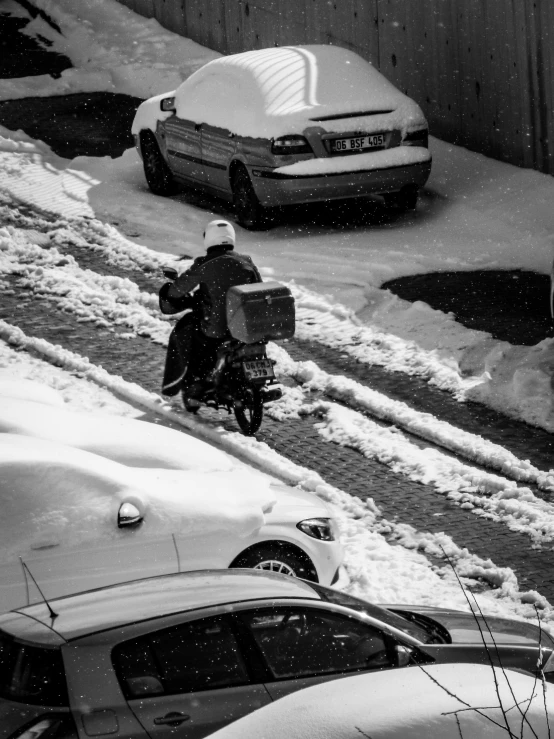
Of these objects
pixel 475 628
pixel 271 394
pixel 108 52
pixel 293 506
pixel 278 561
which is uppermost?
pixel 475 628

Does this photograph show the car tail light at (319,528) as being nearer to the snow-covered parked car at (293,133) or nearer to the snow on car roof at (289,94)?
the snow-covered parked car at (293,133)

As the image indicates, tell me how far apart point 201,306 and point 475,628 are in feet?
15.1

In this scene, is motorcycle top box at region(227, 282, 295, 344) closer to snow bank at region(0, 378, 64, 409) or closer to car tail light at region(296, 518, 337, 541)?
snow bank at region(0, 378, 64, 409)

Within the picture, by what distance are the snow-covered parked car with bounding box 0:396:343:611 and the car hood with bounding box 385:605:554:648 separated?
0.93 m

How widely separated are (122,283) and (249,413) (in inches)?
140

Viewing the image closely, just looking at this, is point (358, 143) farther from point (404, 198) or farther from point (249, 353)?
point (249, 353)

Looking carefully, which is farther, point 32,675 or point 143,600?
point 143,600

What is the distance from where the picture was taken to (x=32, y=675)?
4.54m

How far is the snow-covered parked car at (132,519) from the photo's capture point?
619 centimetres

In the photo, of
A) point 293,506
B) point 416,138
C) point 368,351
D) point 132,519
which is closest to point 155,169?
point 416,138

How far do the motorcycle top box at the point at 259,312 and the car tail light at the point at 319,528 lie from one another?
102 inches

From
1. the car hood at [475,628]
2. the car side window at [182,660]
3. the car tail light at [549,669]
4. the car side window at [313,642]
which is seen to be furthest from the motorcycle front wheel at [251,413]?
the car side window at [182,660]

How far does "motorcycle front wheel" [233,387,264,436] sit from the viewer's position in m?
9.62

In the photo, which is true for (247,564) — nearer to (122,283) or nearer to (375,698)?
(375,698)
